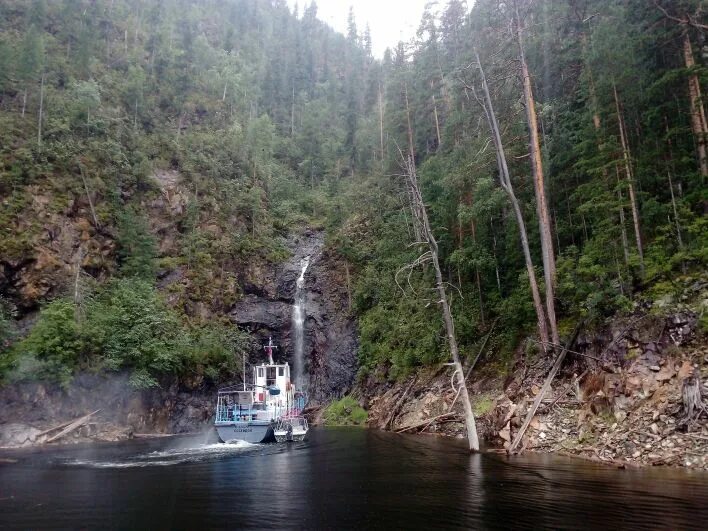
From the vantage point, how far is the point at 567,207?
74.0 ft

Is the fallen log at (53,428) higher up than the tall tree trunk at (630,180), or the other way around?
the tall tree trunk at (630,180)

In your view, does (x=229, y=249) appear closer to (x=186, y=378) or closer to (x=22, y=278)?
(x=186, y=378)

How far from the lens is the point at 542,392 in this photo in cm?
1595

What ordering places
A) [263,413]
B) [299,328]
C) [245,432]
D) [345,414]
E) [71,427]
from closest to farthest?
[245,432]
[263,413]
[71,427]
[345,414]
[299,328]

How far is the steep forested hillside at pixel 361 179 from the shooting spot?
17.4 m

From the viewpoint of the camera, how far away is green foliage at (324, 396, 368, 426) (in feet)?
104

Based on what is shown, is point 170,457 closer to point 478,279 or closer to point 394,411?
point 394,411

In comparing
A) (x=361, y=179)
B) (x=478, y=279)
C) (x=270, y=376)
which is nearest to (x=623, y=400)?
(x=478, y=279)

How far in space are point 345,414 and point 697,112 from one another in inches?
1017

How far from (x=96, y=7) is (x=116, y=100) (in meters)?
21.8

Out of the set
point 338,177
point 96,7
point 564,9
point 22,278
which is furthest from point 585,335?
point 96,7

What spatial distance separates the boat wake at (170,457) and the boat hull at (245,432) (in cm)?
125

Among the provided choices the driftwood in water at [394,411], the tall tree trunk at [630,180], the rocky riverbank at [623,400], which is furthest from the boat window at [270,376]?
the tall tree trunk at [630,180]

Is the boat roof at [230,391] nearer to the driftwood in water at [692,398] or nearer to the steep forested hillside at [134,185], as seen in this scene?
the steep forested hillside at [134,185]
